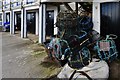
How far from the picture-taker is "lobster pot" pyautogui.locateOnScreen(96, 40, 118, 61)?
7348mm

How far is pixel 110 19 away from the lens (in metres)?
Result: 8.66

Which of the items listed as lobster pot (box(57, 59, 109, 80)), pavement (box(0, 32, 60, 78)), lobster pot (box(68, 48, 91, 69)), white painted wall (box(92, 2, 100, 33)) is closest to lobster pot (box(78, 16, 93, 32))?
white painted wall (box(92, 2, 100, 33))

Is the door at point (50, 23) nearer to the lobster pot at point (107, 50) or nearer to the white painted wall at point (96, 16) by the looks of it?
the white painted wall at point (96, 16)

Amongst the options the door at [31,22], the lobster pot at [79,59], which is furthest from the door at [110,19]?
the door at [31,22]

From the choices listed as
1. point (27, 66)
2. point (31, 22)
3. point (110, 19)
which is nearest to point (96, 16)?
point (110, 19)

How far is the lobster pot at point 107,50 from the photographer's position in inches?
289

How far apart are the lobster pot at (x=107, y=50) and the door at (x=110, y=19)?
92cm

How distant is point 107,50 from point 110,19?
1.90 metres

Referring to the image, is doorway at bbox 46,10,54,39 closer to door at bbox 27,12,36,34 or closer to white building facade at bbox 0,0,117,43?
white building facade at bbox 0,0,117,43

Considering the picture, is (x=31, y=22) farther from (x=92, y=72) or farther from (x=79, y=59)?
(x=92, y=72)

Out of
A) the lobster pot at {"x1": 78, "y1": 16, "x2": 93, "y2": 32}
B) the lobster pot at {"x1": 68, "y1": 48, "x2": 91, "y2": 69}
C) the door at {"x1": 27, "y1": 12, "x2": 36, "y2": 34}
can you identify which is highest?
the door at {"x1": 27, "y1": 12, "x2": 36, "y2": 34}

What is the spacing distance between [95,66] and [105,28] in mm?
2904

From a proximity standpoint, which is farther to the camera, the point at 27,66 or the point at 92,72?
the point at 27,66

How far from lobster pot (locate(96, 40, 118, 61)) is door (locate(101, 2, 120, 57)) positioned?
3.02 ft
